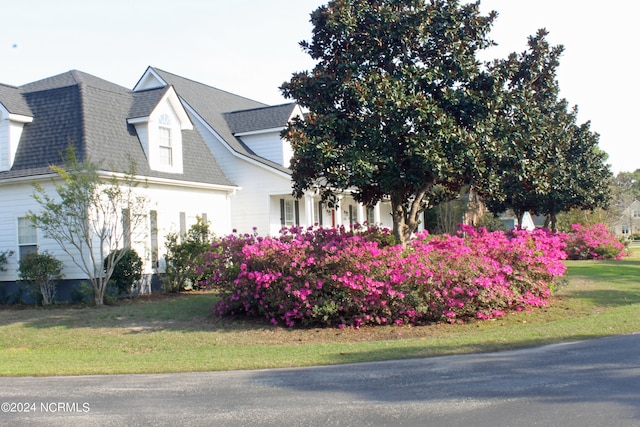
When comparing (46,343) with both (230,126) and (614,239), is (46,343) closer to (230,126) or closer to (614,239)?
(230,126)

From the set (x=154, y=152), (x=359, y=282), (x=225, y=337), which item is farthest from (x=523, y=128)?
(x=154, y=152)

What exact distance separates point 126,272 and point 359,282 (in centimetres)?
781

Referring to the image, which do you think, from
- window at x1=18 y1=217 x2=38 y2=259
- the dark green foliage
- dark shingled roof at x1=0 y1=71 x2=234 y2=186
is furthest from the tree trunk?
window at x1=18 y1=217 x2=38 y2=259

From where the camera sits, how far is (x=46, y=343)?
12.3 m

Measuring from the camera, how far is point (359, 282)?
1278cm

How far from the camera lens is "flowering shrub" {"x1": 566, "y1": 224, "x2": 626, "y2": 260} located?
30500mm

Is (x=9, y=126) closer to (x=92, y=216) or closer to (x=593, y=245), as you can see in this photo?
(x=92, y=216)

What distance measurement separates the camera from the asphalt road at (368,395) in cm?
614

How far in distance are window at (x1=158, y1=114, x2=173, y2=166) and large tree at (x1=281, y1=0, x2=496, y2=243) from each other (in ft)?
25.0

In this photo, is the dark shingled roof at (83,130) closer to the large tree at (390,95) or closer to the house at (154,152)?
the house at (154,152)

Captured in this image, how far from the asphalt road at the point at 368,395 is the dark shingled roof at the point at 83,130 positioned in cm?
1001

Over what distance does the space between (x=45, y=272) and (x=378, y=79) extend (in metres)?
10.4

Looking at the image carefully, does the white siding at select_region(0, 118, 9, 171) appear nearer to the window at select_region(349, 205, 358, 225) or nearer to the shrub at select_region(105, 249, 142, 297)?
the shrub at select_region(105, 249, 142, 297)

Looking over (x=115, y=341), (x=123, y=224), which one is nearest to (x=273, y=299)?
(x=115, y=341)
